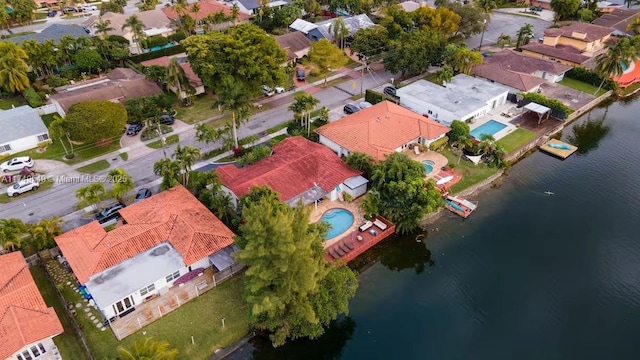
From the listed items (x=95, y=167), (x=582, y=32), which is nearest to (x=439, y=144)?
(x=95, y=167)

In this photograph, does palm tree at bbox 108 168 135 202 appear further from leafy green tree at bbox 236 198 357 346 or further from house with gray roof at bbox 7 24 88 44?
house with gray roof at bbox 7 24 88 44

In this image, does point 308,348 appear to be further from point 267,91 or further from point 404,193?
point 267,91

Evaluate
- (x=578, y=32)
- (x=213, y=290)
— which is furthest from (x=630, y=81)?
(x=213, y=290)

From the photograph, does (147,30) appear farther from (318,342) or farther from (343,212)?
(318,342)

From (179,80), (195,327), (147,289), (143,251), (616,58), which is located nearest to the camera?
(195,327)

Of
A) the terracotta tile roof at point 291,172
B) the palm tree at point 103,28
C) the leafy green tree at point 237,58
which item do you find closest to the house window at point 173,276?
the terracotta tile roof at point 291,172

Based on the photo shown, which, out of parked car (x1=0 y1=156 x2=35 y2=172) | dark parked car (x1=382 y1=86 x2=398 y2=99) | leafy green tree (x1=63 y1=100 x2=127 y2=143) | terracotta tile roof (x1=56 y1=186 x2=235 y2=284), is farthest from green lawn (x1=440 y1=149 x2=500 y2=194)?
parked car (x1=0 y1=156 x2=35 y2=172)

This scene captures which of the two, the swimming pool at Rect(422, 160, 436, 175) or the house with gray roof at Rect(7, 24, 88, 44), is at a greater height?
the house with gray roof at Rect(7, 24, 88, 44)
